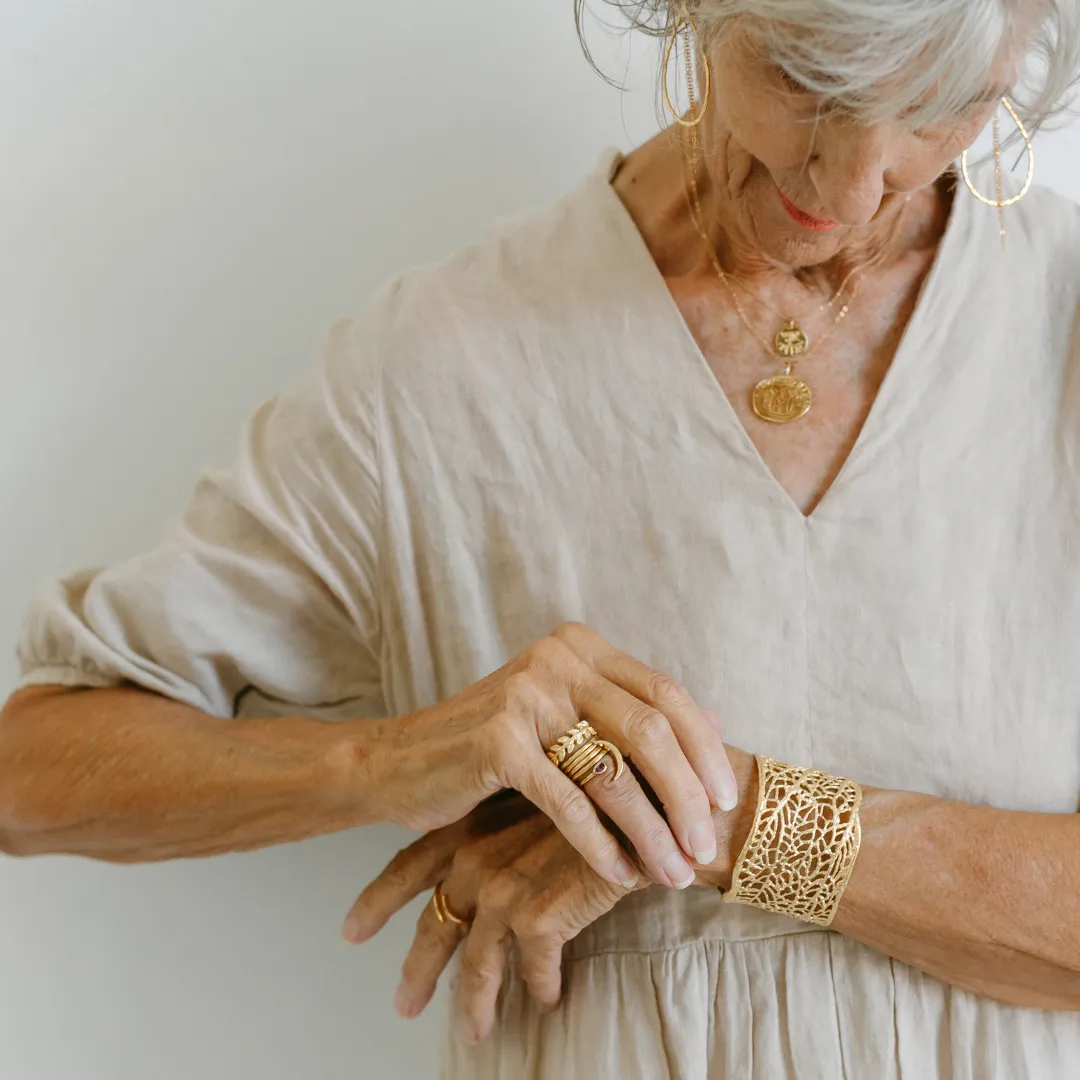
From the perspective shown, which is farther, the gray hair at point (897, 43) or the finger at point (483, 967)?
the finger at point (483, 967)

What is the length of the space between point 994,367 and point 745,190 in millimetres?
270

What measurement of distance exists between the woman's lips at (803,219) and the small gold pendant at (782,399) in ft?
0.48

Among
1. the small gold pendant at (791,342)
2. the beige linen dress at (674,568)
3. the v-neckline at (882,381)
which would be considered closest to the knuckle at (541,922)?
the beige linen dress at (674,568)

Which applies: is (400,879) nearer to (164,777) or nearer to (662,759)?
(164,777)

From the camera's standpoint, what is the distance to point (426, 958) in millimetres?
1098

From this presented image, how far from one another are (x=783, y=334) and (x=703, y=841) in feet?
1.53

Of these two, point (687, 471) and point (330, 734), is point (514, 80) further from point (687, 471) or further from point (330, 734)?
point (330, 734)

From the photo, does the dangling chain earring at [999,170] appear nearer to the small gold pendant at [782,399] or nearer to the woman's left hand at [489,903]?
the small gold pendant at [782,399]

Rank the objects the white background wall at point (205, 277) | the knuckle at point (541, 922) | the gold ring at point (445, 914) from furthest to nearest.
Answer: the white background wall at point (205, 277) → the gold ring at point (445, 914) → the knuckle at point (541, 922)

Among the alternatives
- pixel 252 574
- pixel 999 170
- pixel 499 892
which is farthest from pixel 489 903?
pixel 999 170

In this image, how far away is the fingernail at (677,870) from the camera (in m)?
0.89

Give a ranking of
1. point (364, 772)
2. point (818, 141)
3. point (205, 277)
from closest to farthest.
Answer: point (818, 141)
point (364, 772)
point (205, 277)

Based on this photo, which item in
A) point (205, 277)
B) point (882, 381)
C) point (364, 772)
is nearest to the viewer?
point (364, 772)

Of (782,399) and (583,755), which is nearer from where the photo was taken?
(583,755)
